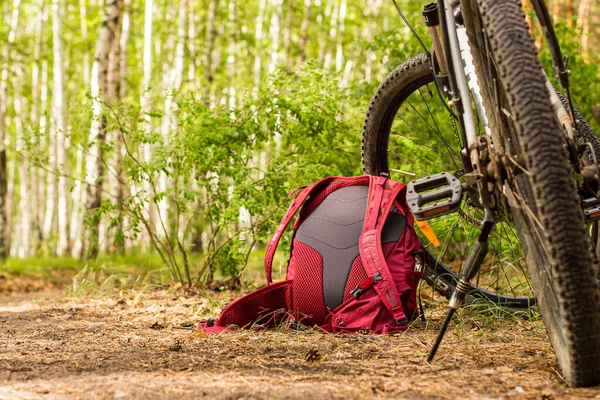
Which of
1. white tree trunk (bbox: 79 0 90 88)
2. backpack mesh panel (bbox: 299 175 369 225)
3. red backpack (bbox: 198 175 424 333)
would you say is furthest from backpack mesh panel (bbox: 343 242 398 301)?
white tree trunk (bbox: 79 0 90 88)

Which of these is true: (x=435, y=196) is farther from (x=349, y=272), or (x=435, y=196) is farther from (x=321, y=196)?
(x=321, y=196)

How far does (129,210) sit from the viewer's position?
482cm

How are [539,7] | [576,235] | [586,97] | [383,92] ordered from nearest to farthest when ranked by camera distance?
[576,235] < [539,7] < [383,92] < [586,97]

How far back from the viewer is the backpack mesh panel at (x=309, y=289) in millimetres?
2984

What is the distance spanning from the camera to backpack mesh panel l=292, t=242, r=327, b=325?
2.98 m

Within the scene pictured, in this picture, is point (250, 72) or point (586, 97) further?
point (250, 72)

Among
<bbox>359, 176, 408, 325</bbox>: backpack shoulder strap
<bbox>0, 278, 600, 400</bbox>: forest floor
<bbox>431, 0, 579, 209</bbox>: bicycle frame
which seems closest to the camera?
<bbox>0, 278, 600, 400</bbox>: forest floor

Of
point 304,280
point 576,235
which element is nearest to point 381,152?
point 304,280

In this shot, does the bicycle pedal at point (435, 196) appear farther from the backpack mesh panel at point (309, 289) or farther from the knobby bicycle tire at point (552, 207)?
the backpack mesh panel at point (309, 289)

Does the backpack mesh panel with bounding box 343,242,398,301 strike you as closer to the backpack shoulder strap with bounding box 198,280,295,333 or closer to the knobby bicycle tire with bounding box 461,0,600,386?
the backpack shoulder strap with bounding box 198,280,295,333

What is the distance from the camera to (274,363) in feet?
7.28

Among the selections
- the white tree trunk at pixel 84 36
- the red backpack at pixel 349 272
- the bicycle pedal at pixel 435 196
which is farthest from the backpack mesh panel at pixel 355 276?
the white tree trunk at pixel 84 36

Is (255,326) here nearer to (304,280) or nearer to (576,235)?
(304,280)

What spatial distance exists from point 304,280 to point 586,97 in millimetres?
5367
